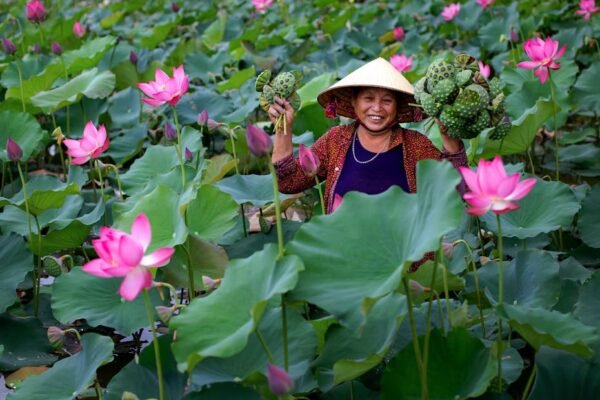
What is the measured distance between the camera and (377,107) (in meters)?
1.77

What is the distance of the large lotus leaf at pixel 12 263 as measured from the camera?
1.87 m

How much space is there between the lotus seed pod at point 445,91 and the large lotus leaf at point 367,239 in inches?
11.0

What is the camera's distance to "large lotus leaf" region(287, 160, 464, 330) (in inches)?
49.8

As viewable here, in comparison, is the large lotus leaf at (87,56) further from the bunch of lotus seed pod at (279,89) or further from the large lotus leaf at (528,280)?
the large lotus leaf at (528,280)

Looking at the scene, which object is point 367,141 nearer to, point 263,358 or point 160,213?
point 160,213

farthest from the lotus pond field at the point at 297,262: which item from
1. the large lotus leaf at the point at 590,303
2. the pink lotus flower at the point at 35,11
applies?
the pink lotus flower at the point at 35,11

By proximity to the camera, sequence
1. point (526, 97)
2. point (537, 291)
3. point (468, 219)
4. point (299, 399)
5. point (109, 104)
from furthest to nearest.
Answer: point (109, 104), point (526, 97), point (468, 219), point (537, 291), point (299, 399)

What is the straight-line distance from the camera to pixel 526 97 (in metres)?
2.66

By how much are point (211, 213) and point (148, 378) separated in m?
0.46

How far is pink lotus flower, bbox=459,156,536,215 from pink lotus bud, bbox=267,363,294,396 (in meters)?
0.37

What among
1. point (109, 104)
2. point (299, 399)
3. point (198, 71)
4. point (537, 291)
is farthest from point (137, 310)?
point (198, 71)

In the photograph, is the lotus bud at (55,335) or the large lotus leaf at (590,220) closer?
the lotus bud at (55,335)

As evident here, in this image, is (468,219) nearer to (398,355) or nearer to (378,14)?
(398,355)

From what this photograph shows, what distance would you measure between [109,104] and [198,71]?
24.9 inches
